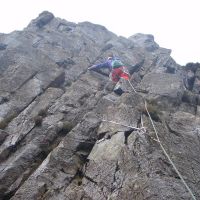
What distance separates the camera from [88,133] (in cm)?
1606

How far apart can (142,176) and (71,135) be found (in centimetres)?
523

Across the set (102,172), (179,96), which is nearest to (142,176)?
(102,172)

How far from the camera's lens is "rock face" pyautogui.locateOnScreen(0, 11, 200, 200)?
12039 mm

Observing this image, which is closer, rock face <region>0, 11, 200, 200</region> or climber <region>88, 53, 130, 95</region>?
rock face <region>0, 11, 200, 200</region>

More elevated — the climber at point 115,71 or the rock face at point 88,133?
the climber at point 115,71

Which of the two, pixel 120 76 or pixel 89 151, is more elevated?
pixel 120 76

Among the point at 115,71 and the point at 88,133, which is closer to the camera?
the point at 88,133

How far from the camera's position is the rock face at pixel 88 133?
12039 millimetres

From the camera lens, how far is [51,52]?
97.7 feet

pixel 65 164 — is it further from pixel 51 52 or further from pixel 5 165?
pixel 51 52

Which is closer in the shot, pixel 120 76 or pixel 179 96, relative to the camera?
pixel 179 96

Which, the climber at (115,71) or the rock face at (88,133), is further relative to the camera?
the climber at (115,71)

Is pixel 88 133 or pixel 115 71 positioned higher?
pixel 115 71

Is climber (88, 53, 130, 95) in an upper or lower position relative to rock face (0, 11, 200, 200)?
upper
